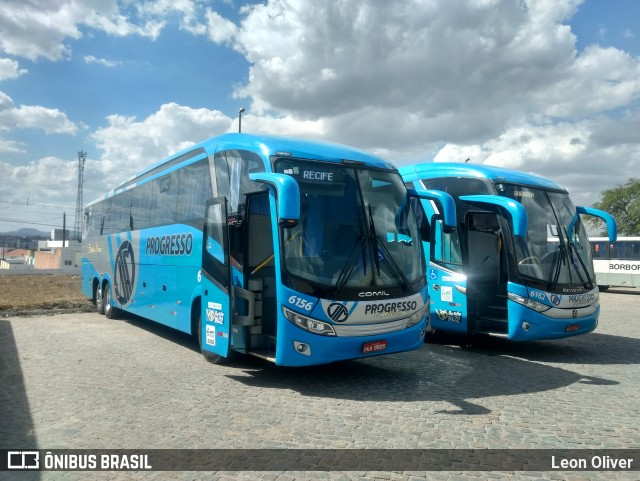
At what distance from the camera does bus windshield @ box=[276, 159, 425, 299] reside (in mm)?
7484

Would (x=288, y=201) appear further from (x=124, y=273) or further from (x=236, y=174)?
(x=124, y=273)

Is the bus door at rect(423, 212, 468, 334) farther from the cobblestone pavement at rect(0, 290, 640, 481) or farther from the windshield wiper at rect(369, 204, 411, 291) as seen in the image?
the windshield wiper at rect(369, 204, 411, 291)

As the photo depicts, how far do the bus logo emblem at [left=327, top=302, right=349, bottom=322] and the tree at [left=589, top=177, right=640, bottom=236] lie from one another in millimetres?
50404

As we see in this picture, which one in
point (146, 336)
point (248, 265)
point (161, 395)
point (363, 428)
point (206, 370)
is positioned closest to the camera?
point (363, 428)

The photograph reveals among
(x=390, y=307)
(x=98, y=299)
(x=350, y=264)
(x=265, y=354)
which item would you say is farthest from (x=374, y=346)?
(x=98, y=299)

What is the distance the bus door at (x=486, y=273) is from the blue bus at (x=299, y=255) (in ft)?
8.15

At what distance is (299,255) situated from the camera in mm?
7469

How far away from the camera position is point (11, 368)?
29.9 ft

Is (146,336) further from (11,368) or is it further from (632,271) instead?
(632,271)

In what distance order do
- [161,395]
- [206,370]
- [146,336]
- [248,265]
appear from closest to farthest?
[161,395] → [248,265] → [206,370] → [146,336]

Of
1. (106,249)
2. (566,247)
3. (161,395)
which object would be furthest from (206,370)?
(106,249)

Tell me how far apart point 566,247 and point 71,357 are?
947cm

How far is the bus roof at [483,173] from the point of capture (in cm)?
1084

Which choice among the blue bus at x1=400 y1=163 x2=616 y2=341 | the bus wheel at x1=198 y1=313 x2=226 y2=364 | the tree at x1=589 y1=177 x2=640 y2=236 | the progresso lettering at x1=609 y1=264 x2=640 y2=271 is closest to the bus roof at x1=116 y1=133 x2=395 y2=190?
the blue bus at x1=400 y1=163 x2=616 y2=341
